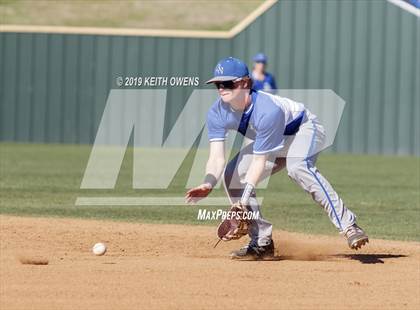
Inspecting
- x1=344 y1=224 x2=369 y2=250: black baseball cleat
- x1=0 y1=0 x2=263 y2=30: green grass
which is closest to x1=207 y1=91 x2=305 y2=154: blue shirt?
x1=344 y1=224 x2=369 y2=250: black baseball cleat

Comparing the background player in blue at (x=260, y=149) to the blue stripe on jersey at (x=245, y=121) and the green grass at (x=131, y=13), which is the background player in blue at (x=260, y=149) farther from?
the green grass at (x=131, y=13)

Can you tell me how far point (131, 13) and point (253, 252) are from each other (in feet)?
77.6

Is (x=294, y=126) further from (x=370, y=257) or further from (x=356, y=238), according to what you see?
(x=370, y=257)

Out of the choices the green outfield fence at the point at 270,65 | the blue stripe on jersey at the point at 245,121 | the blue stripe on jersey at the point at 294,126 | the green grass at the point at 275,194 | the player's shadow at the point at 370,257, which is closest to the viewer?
the blue stripe on jersey at the point at 245,121

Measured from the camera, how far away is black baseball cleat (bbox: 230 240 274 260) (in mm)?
10258

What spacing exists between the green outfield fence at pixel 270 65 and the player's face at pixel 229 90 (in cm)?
1715

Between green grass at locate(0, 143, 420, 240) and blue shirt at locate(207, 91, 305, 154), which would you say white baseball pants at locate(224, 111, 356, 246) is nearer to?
blue shirt at locate(207, 91, 305, 154)

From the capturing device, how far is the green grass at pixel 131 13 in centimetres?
3203

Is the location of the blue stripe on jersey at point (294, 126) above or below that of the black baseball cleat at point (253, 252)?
above

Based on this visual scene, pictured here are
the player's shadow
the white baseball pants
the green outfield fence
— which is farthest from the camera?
the green outfield fence

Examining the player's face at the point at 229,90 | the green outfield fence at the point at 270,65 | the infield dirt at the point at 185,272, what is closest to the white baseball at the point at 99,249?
the infield dirt at the point at 185,272

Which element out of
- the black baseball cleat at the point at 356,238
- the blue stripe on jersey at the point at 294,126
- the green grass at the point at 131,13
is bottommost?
the black baseball cleat at the point at 356,238

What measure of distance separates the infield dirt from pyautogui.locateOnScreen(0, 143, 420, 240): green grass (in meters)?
1.37

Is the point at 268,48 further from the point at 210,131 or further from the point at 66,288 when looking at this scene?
the point at 66,288
